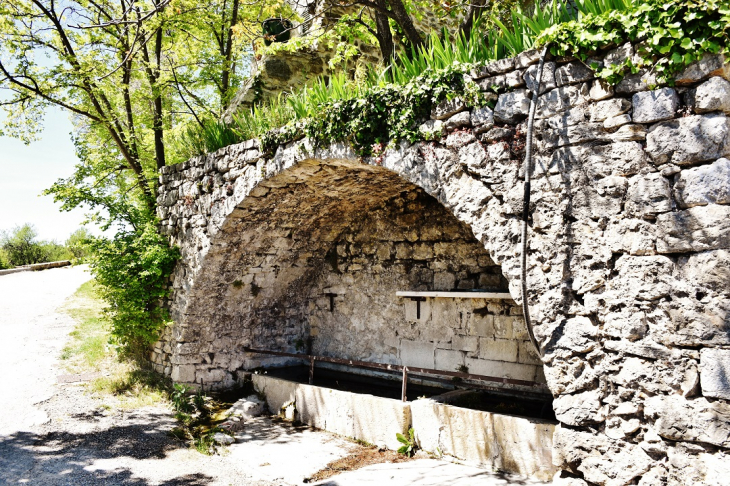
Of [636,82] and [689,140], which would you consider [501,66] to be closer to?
[636,82]

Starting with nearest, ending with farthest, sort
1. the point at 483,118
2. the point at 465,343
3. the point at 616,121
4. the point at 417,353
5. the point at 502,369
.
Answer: the point at 616,121, the point at 483,118, the point at 502,369, the point at 465,343, the point at 417,353

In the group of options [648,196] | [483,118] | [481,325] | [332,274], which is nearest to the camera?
[648,196]

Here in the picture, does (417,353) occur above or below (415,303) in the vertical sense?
below

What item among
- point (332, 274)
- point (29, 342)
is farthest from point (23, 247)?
point (332, 274)

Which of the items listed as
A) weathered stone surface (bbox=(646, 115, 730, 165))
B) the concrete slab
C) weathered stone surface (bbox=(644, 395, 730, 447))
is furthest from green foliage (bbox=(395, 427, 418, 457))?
weathered stone surface (bbox=(646, 115, 730, 165))

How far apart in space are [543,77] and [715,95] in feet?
3.07

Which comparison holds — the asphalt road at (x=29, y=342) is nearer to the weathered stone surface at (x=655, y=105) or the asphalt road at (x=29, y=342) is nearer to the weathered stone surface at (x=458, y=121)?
the weathered stone surface at (x=458, y=121)

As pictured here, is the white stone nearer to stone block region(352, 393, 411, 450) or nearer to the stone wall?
stone block region(352, 393, 411, 450)

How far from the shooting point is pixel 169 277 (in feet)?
21.6

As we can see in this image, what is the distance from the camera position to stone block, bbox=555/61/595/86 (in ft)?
9.75

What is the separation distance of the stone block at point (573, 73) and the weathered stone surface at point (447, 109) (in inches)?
26.4

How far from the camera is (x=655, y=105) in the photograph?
2.72 meters

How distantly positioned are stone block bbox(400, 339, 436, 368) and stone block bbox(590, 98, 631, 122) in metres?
3.46

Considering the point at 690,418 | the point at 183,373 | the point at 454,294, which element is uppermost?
the point at 454,294
